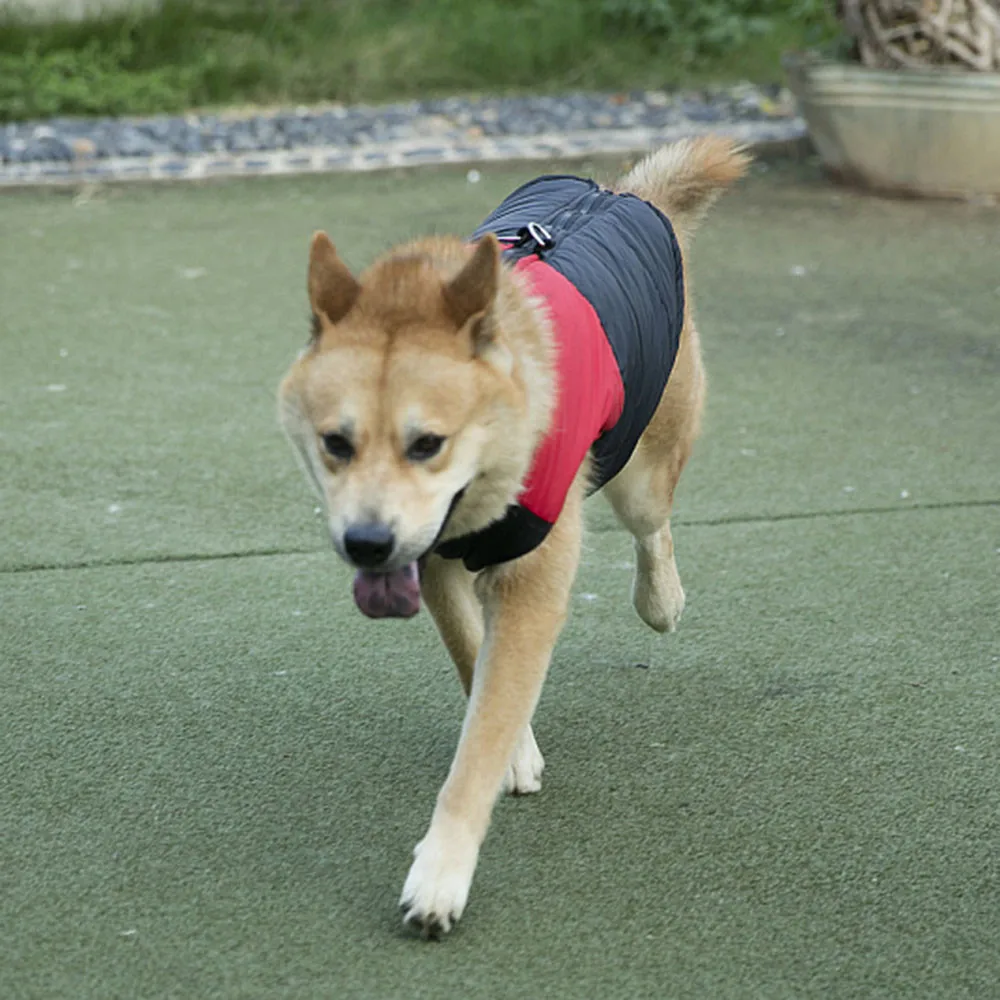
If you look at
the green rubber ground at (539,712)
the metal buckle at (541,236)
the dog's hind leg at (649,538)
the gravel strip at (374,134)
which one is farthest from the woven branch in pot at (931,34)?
the metal buckle at (541,236)

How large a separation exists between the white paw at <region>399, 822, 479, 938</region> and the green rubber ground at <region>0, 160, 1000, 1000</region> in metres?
0.05

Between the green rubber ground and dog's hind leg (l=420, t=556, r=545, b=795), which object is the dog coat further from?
the green rubber ground

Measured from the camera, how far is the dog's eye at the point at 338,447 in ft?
8.86

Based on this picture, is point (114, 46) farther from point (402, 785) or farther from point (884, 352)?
point (402, 785)

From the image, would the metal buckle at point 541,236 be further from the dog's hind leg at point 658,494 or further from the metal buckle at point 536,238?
the dog's hind leg at point 658,494

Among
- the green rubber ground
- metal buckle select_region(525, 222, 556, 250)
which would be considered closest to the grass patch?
the green rubber ground

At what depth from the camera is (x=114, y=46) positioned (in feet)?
33.9

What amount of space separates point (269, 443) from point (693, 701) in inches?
82.0

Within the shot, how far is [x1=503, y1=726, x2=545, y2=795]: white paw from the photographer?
325cm

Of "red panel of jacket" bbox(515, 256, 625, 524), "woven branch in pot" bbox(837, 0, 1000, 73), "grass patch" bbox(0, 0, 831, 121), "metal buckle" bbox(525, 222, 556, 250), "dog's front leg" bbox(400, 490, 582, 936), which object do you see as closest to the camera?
"dog's front leg" bbox(400, 490, 582, 936)

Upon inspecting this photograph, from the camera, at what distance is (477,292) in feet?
9.10

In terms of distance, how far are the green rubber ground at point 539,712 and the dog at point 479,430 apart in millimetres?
231

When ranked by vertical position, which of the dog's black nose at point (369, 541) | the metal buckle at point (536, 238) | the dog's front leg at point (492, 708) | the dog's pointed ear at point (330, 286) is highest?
the dog's pointed ear at point (330, 286)

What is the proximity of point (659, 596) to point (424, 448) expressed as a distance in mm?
1277
